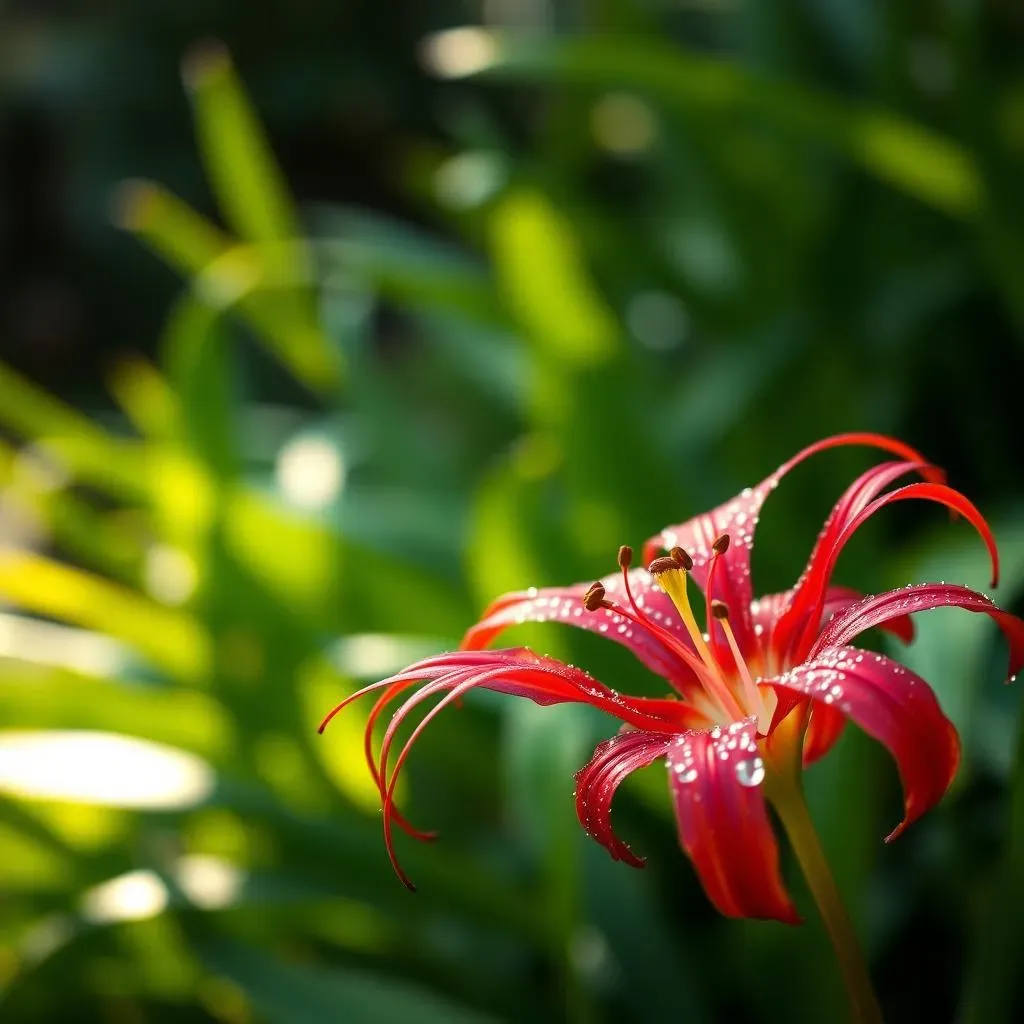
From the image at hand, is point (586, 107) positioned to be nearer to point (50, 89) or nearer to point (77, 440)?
point (77, 440)

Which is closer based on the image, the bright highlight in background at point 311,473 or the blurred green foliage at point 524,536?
the blurred green foliage at point 524,536

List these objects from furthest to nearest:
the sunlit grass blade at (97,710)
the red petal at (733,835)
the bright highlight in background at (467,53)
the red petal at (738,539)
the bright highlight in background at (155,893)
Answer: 1. the bright highlight in background at (467,53)
2. the sunlit grass blade at (97,710)
3. the bright highlight in background at (155,893)
4. the red petal at (738,539)
5. the red petal at (733,835)

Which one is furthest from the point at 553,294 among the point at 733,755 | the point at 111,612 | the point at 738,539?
the point at 733,755

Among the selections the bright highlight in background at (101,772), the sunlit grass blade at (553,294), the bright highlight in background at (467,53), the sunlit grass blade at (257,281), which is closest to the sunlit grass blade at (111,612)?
the bright highlight in background at (101,772)

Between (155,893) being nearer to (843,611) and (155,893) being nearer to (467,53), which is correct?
(843,611)

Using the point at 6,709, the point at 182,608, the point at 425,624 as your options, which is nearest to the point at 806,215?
the point at 425,624

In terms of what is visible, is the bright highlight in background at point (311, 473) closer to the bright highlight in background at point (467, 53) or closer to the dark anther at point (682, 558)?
the bright highlight in background at point (467, 53)

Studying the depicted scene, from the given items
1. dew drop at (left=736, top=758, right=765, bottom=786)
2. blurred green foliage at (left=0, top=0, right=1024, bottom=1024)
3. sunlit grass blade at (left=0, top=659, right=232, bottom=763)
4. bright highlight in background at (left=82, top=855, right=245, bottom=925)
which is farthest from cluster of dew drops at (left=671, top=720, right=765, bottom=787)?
sunlit grass blade at (left=0, top=659, right=232, bottom=763)

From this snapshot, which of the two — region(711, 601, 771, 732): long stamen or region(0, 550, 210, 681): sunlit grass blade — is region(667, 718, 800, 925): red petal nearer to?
region(711, 601, 771, 732): long stamen
